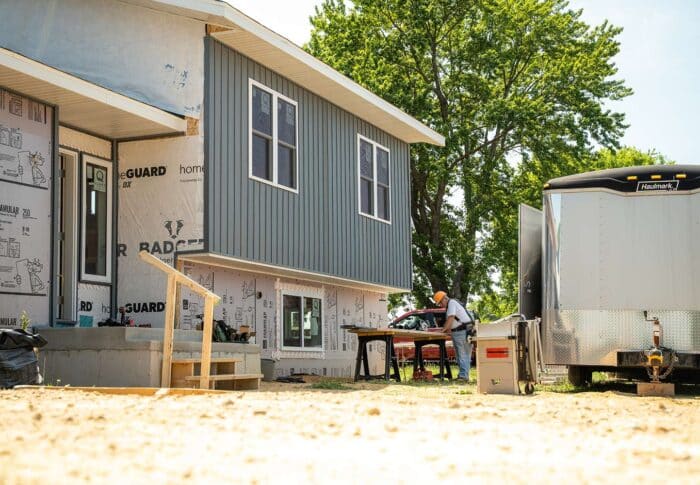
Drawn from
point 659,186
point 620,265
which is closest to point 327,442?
point 620,265

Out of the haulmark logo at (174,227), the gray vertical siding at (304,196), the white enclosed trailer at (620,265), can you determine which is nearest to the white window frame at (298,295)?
the gray vertical siding at (304,196)

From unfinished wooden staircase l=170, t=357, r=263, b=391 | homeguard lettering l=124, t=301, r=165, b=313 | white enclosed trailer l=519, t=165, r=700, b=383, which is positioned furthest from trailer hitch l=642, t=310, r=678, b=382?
homeguard lettering l=124, t=301, r=165, b=313

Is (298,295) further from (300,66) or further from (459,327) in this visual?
(300,66)

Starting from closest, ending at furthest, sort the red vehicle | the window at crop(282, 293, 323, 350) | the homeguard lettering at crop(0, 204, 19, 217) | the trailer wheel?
the homeguard lettering at crop(0, 204, 19, 217) → the trailer wheel → the window at crop(282, 293, 323, 350) → the red vehicle

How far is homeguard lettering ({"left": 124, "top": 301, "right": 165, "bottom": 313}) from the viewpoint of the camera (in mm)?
14820

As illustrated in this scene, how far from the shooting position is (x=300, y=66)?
1678 centimetres

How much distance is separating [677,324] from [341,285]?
898 centimetres

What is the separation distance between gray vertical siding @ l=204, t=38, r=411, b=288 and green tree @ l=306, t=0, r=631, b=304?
1150cm

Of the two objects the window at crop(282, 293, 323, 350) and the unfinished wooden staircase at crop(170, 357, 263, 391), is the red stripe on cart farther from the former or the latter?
the window at crop(282, 293, 323, 350)

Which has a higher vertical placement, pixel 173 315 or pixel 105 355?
pixel 173 315

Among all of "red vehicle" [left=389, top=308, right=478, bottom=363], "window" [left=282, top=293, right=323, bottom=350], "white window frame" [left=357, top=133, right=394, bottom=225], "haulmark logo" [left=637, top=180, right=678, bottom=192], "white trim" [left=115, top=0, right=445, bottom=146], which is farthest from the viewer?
"red vehicle" [left=389, top=308, right=478, bottom=363]

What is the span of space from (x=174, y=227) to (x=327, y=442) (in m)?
9.10

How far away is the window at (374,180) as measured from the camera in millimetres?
20359

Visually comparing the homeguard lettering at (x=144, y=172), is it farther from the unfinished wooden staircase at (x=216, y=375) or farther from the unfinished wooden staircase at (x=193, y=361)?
the unfinished wooden staircase at (x=216, y=375)
